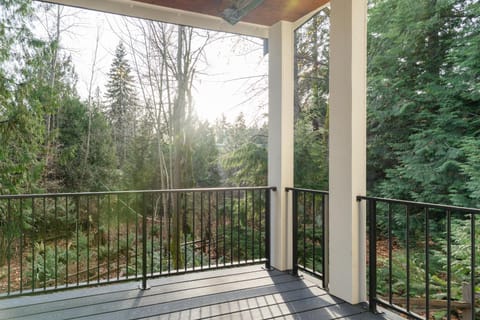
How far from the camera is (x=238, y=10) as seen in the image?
288cm

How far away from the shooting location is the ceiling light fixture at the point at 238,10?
273 cm

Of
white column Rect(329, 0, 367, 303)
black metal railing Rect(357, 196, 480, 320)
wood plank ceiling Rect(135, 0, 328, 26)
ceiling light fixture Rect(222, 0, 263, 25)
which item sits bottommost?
black metal railing Rect(357, 196, 480, 320)

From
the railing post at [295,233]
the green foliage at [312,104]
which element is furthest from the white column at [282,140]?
the green foliage at [312,104]

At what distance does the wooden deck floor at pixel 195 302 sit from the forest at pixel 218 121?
0.95m

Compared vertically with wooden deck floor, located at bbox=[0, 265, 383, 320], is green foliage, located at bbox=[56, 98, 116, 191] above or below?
above

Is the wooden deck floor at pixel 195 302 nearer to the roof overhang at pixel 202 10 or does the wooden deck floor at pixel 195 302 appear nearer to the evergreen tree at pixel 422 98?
the evergreen tree at pixel 422 98

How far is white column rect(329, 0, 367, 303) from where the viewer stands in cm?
255

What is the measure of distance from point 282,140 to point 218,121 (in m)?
3.34

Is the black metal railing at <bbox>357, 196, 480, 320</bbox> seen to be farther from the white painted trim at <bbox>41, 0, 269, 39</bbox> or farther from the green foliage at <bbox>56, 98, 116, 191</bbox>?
the green foliage at <bbox>56, 98, 116, 191</bbox>

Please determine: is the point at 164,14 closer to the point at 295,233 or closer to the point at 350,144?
the point at 350,144

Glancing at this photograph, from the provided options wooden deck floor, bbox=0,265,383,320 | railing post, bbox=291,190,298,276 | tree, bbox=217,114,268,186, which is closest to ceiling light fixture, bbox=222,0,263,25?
railing post, bbox=291,190,298,276

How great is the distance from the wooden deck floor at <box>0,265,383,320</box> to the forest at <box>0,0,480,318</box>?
3.12 ft

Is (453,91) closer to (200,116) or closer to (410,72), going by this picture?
(410,72)

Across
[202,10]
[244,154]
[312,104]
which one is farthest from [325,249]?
[312,104]
